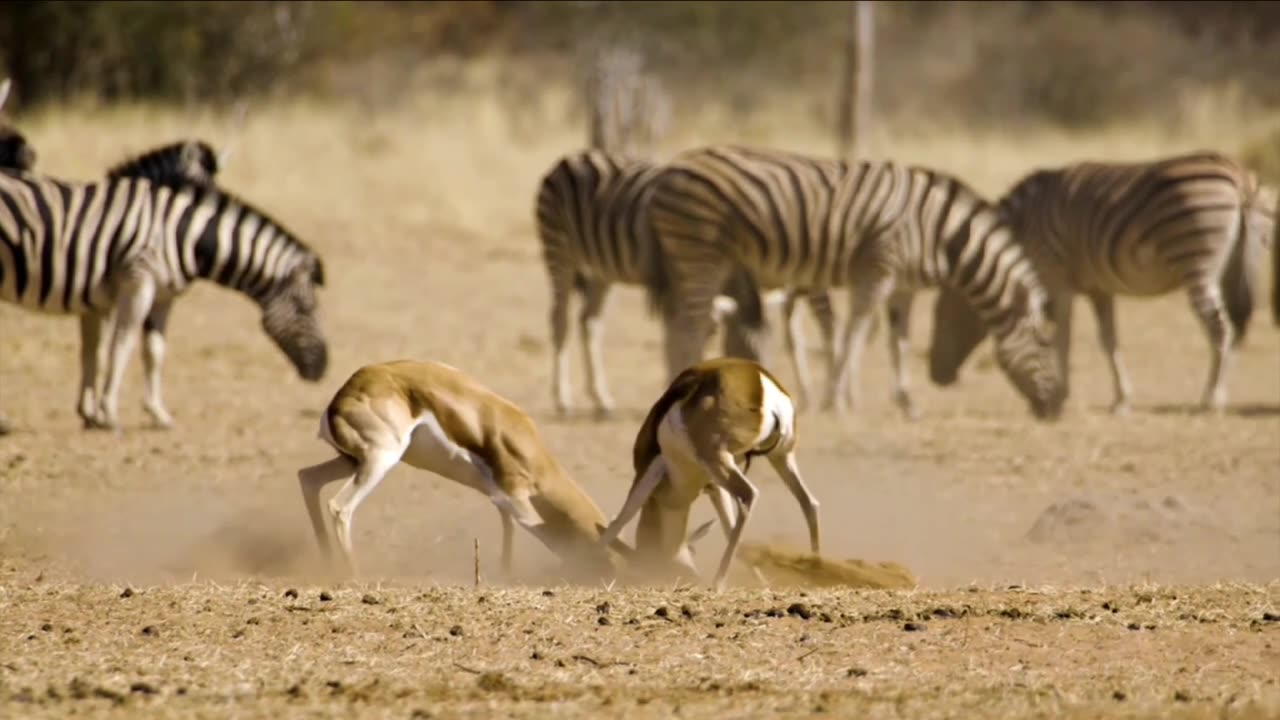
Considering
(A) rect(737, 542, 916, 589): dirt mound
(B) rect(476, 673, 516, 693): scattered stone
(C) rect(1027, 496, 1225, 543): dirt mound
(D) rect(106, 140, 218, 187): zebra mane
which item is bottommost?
(B) rect(476, 673, 516, 693): scattered stone

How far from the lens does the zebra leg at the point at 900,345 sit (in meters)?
13.6

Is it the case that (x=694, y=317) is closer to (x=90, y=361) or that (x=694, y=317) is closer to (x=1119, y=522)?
(x=90, y=361)

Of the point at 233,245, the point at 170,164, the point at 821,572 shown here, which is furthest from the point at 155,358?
the point at 821,572

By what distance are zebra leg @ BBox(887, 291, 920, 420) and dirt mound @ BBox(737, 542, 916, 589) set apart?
556 centimetres

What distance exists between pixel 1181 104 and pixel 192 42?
1514 centimetres

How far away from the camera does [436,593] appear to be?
671 centimetres

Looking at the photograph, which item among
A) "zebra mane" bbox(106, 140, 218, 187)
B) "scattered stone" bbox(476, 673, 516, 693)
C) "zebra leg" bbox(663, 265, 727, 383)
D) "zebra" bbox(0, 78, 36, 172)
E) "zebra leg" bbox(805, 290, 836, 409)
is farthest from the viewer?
"zebra leg" bbox(805, 290, 836, 409)

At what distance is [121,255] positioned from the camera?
1198cm

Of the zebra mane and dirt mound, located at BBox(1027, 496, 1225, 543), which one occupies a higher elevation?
the zebra mane

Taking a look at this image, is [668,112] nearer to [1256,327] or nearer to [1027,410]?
[1256,327]

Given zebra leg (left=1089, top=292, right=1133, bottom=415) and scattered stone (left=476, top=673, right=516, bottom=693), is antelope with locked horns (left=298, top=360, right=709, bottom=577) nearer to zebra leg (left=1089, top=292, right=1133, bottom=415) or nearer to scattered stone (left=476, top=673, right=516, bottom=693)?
scattered stone (left=476, top=673, right=516, bottom=693)

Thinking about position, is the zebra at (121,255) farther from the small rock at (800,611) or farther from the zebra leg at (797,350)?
the small rock at (800,611)

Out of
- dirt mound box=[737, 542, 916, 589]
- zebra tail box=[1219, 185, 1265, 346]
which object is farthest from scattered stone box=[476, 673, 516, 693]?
zebra tail box=[1219, 185, 1265, 346]

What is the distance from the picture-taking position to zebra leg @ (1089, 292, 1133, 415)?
13781mm
